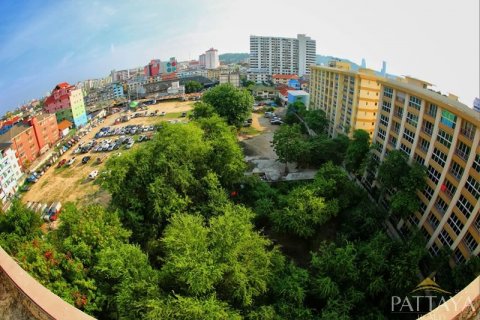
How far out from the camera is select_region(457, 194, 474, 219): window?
10752 mm

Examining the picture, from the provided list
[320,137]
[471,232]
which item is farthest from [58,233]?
[320,137]

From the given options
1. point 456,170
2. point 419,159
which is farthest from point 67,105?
point 456,170

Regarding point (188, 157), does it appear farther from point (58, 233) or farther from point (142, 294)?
point (142, 294)

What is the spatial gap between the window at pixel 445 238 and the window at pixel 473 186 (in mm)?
2164

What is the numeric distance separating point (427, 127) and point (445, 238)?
16.5ft

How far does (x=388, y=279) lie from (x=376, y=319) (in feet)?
4.94

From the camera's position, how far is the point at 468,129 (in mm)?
10922

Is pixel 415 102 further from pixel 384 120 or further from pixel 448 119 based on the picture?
pixel 384 120

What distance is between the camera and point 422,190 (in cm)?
1345

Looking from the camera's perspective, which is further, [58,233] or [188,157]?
[188,157]

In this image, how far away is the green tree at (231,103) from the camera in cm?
2992

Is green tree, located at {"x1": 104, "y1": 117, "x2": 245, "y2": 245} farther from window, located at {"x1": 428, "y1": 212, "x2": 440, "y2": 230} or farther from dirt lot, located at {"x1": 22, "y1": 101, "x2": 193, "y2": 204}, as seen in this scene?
window, located at {"x1": 428, "y1": 212, "x2": 440, "y2": 230}

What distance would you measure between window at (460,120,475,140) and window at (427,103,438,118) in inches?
72.1

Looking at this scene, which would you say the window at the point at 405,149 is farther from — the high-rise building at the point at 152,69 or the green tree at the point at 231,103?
the high-rise building at the point at 152,69
